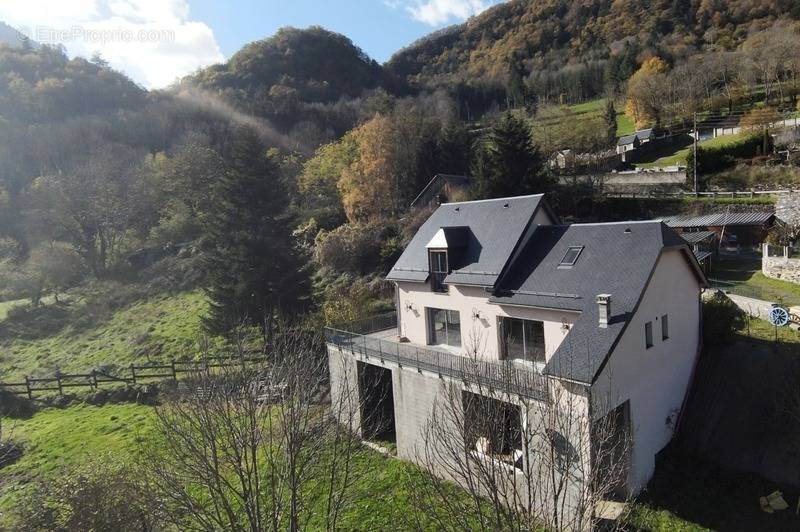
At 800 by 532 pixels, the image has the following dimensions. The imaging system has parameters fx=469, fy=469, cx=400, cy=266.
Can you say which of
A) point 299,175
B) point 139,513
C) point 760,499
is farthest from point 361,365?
point 299,175

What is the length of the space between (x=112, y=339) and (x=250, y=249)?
17103 mm

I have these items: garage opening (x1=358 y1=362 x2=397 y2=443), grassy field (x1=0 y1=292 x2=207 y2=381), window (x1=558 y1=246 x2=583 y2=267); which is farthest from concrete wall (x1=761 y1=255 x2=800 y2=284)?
grassy field (x1=0 y1=292 x2=207 y2=381)

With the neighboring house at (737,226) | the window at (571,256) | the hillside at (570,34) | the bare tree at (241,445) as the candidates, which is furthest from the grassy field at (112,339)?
the hillside at (570,34)

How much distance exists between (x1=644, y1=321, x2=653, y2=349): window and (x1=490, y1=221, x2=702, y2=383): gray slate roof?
4.94 feet

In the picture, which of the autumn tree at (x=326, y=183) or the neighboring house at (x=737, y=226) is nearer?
the neighboring house at (x=737, y=226)

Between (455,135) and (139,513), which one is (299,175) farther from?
(139,513)

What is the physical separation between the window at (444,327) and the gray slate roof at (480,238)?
1.71 metres

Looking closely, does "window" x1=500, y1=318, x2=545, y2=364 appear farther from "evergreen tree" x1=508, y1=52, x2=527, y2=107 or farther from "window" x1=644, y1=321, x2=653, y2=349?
"evergreen tree" x1=508, y1=52, x2=527, y2=107

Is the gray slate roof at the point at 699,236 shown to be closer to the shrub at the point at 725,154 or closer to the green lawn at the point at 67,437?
the shrub at the point at 725,154

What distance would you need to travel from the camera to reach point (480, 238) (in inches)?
794

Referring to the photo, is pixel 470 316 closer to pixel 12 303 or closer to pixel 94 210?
pixel 12 303

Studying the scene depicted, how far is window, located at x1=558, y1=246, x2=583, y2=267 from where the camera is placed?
16641mm

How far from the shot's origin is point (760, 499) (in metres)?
13.2

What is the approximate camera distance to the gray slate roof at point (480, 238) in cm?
1867
